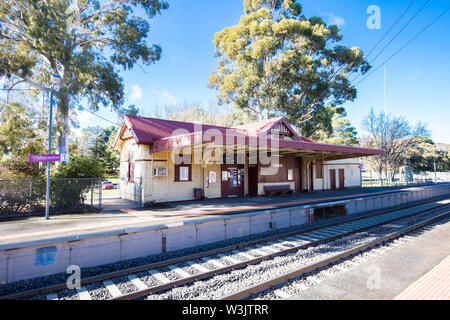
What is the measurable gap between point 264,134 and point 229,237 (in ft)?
33.7

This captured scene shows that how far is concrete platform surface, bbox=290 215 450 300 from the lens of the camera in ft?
14.0

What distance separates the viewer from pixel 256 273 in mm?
5391

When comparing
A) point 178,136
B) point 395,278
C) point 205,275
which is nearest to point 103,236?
point 205,275

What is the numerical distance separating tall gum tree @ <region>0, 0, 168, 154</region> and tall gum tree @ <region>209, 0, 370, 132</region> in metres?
9.56

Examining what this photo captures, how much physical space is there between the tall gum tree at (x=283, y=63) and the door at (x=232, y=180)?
11726mm

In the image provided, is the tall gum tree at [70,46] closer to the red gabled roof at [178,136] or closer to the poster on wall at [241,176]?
the red gabled roof at [178,136]

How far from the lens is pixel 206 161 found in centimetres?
1494

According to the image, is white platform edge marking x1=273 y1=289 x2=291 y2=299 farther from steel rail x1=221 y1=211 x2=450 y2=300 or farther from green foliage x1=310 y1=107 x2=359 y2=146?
green foliage x1=310 y1=107 x2=359 y2=146

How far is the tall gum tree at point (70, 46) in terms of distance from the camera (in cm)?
1418

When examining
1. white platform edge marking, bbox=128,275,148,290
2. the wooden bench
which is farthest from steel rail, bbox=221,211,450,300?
the wooden bench

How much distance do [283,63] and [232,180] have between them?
14.4 meters

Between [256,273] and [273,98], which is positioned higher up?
[273,98]
